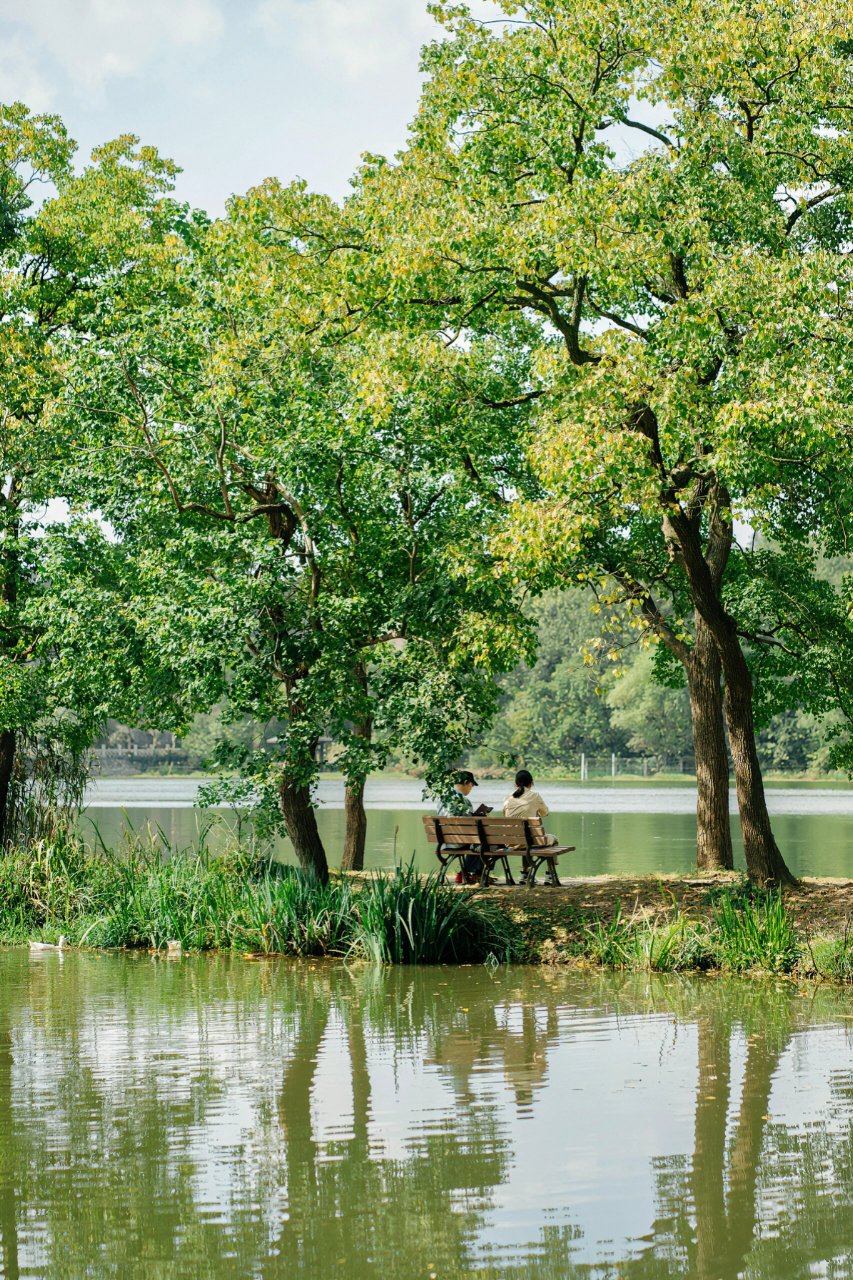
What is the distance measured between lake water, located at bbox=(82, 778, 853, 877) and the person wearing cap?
32.1 inches

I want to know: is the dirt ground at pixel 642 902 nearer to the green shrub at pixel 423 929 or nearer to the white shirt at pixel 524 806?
the green shrub at pixel 423 929

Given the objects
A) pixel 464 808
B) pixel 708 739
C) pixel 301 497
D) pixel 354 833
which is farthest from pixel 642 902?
pixel 354 833

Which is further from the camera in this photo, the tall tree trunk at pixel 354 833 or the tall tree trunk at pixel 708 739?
the tall tree trunk at pixel 354 833

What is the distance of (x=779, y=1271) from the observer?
5.08m

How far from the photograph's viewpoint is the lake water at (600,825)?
24522 millimetres

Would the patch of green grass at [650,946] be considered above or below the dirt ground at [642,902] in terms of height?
below

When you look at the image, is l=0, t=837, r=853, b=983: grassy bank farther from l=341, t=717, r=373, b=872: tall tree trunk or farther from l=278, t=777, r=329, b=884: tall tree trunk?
l=341, t=717, r=373, b=872: tall tree trunk

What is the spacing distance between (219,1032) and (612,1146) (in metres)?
3.77

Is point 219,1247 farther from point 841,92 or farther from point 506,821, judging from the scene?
point 841,92

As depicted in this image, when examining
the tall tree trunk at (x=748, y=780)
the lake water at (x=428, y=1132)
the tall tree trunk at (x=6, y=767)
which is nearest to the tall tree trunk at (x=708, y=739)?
the tall tree trunk at (x=748, y=780)

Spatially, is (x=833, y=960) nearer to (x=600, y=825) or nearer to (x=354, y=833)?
(x=354, y=833)

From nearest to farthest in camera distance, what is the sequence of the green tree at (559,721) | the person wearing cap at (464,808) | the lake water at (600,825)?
the person wearing cap at (464,808) → the lake water at (600,825) → the green tree at (559,721)

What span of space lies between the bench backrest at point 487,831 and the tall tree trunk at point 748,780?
220 cm

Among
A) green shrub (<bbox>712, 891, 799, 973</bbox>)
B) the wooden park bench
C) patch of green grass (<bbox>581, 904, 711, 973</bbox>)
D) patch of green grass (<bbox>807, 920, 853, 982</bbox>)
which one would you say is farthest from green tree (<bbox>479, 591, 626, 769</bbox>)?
patch of green grass (<bbox>807, 920, 853, 982</bbox>)
